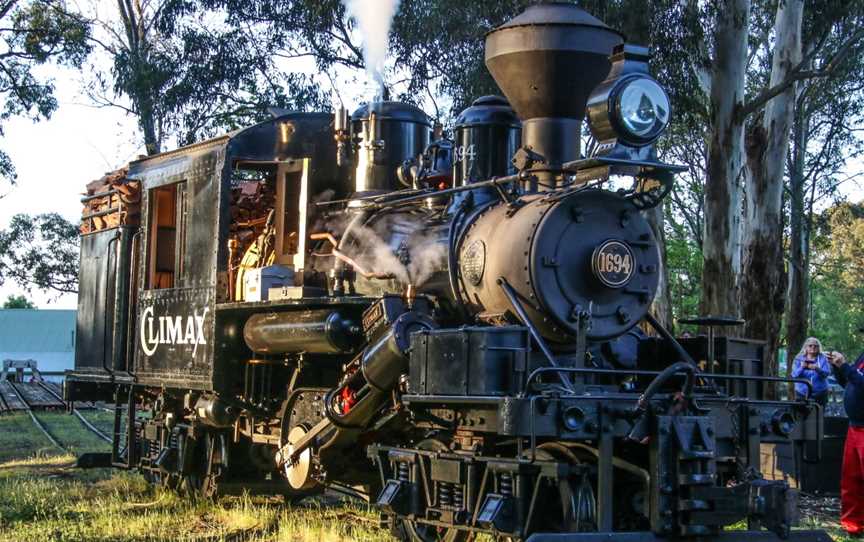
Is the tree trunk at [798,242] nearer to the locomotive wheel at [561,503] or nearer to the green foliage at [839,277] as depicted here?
the green foliage at [839,277]

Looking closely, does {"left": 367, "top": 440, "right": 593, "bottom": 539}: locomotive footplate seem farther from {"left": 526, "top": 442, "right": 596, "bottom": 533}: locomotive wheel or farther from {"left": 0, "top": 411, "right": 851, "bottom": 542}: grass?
{"left": 0, "top": 411, "right": 851, "bottom": 542}: grass

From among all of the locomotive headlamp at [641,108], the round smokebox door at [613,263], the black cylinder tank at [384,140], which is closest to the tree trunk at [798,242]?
the black cylinder tank at [384,140]

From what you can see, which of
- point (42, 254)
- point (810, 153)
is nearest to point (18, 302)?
point (42, 254)

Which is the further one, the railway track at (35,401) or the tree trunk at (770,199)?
the railway track at (35,401)

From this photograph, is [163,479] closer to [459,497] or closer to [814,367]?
[459,497]

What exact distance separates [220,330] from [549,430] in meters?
4.25

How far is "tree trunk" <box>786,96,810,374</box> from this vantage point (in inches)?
1102

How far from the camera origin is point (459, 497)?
287 inches

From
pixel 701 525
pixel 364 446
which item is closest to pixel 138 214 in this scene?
pixel 364 446

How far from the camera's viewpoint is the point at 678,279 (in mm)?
44406

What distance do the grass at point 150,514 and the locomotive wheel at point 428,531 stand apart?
448 millimetres

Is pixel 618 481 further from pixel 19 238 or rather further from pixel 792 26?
pixel 19 238

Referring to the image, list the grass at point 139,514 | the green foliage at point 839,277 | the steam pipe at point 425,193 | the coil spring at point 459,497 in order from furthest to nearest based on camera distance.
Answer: the green foliage at point 839,277, the grass at point 139,514, the steam pipe at point 425,193, the coil spring at point 459,497

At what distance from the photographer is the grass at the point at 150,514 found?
360 inches
